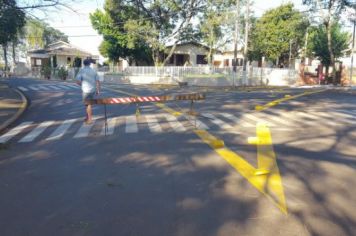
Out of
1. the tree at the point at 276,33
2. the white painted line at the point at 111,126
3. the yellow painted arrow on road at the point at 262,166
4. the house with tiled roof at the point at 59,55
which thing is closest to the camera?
the yellow painted arrow on road at the point at 262,166

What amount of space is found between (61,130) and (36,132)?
0.65 meters

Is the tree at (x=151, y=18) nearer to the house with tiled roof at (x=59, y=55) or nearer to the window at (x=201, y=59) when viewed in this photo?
the window at (x=201, y=59)

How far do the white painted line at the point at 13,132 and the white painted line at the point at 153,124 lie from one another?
→ 11.6 ft

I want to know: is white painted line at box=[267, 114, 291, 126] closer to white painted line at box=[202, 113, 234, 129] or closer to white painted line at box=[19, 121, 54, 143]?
white painted line at box=[202, 113, 234, 129]

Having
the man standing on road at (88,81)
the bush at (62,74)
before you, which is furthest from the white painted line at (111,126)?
the bush at (62,74)

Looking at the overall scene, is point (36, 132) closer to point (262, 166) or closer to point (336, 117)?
point (262, 166)

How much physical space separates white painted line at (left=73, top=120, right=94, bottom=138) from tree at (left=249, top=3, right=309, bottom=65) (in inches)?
1357

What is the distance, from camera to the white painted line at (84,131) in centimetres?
894

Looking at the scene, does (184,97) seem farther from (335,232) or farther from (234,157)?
(335,232)

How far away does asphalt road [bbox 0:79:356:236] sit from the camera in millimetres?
3969

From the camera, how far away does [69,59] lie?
60.1 meters

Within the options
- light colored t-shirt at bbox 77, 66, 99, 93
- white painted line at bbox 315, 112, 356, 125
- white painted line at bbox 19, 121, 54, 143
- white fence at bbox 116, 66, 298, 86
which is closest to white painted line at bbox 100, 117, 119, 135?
light colored t-shirt at bbox 77, 66, 99, 93

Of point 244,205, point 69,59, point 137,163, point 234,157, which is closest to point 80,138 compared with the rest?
point 137,163

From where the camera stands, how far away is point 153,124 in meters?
10.2
